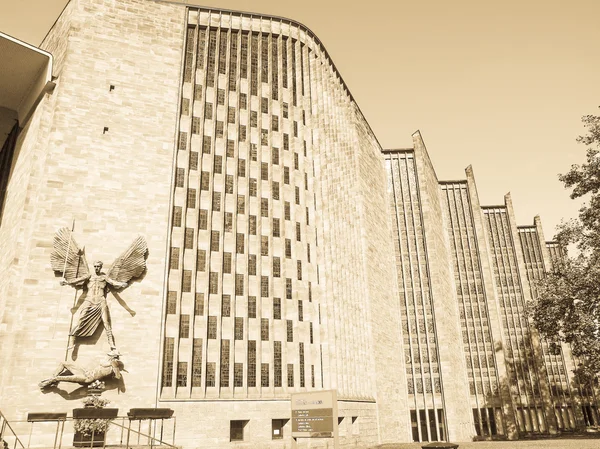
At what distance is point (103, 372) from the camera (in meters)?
27.2

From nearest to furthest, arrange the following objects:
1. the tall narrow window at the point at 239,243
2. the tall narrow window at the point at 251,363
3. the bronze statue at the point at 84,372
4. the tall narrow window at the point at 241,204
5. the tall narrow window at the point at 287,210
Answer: the bronze statue at the point at 84,372
the tall narrow window at the point at 251,363
the tall narrow window at the point at 239,243
the tall narrow window at the point at 241,204
the tall narrow window at the point at 287,210

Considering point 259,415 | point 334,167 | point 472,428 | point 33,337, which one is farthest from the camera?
point 472,428

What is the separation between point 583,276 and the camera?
2777cm

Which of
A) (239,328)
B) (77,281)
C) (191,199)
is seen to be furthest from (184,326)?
(191,199)

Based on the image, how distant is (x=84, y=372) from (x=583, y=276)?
28.5 meters

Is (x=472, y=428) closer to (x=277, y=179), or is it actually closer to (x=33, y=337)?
(x=277, y=179)

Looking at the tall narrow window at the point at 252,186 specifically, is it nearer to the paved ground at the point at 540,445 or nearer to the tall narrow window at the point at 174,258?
the tall narrow window at the point at 174,258

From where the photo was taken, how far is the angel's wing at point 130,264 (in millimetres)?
29797

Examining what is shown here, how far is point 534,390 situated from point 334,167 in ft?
152

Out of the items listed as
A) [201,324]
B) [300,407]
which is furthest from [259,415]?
[300,407]

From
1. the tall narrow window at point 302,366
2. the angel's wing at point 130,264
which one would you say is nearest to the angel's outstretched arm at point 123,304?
the angel's wing at point 130,264

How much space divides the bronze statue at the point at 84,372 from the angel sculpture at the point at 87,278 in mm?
852

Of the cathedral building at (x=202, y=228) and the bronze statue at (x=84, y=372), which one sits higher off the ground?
the cathedral building at (x=202, y=228)

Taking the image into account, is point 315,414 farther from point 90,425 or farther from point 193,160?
point 193,160
